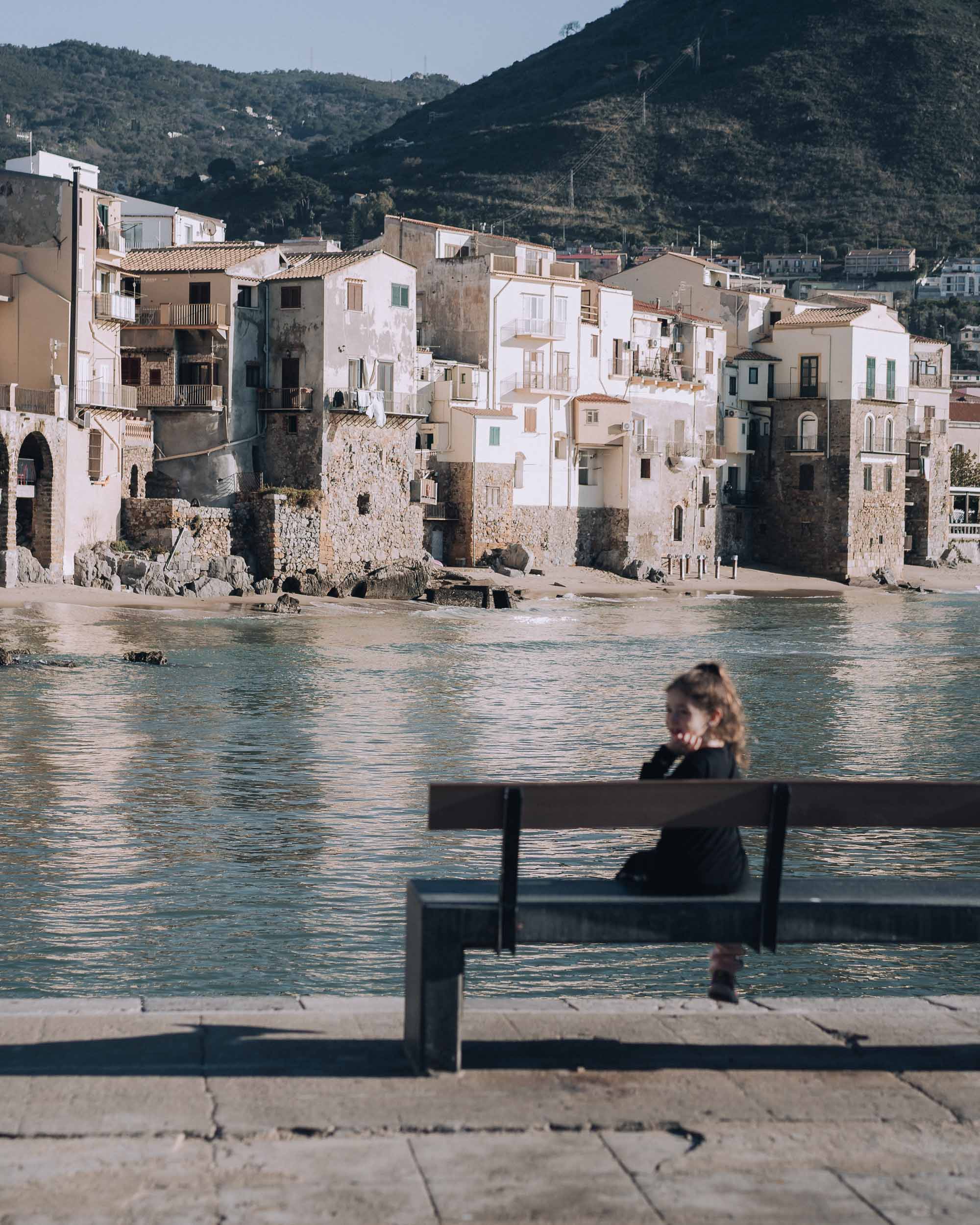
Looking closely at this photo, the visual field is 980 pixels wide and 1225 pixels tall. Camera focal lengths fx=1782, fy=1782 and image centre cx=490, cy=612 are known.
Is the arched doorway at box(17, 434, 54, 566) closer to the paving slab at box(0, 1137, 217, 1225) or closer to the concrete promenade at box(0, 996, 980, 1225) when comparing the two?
the concrete promenade at box(0, 996, 980, 1225)

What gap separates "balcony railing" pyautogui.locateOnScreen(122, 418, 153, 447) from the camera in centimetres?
5325

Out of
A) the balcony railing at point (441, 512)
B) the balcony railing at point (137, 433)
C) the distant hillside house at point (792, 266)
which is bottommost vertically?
the balcony railing at point (441, 512)

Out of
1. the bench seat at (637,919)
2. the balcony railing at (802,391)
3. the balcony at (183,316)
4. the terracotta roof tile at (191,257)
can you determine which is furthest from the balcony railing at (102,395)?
the bench seat at (637,919)

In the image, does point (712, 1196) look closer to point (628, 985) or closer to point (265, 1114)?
point (265, 1114)

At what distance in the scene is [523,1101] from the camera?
5.54 metres

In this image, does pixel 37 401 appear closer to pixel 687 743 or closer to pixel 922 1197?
pixel 687 743

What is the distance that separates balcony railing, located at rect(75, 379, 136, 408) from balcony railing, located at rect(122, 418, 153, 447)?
72 cm

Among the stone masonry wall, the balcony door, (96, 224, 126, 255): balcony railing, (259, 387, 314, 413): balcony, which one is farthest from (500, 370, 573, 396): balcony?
(96, 224, 126, 255): balcony railing

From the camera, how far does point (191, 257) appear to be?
2210 inches

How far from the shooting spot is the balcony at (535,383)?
6344 cm

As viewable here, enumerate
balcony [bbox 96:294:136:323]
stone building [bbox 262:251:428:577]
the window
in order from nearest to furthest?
balcony [bbox 96:294:136:323], the window, stone building [bbox 262:251:428:577]

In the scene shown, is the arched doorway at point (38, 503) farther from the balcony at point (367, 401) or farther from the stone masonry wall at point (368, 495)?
the stone masonry wall at point (368, 495)

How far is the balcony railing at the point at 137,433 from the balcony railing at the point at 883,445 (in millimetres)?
31991

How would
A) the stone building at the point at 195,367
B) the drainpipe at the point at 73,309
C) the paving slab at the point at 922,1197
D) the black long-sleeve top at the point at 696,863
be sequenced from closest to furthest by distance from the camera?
the paving slab at the point at 922,1197
the black long-sleeve top at the point at 696,863
the drainpipe at the point at 73,309
the stone building at the point at 195,367
